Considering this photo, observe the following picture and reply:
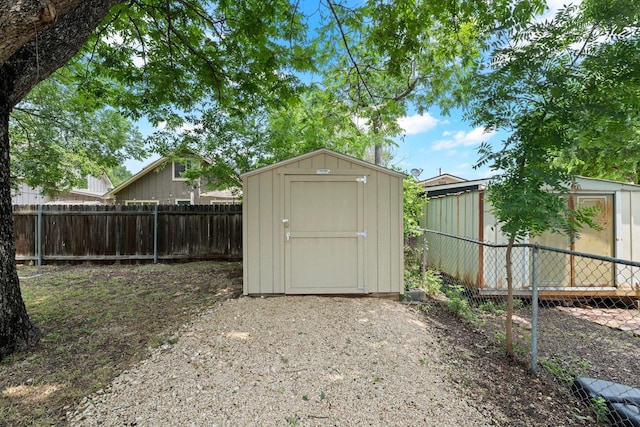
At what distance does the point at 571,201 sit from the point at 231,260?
7.65m

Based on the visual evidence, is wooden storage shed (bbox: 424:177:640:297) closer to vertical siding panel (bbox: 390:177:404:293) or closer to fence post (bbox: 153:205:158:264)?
vertical siding panel (bbox: 390:177:404:293)

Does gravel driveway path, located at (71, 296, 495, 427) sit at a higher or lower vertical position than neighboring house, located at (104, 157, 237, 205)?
lower

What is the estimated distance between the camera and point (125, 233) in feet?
26.7

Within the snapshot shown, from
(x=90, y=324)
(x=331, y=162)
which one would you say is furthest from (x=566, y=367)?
(x=90, y=324)

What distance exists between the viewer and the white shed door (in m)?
4.53

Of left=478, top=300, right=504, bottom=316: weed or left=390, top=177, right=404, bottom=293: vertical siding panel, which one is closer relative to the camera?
left=390, top=177, right=404, bottom=293: vertical siding panel

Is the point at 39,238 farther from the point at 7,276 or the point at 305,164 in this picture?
the point at 305,164

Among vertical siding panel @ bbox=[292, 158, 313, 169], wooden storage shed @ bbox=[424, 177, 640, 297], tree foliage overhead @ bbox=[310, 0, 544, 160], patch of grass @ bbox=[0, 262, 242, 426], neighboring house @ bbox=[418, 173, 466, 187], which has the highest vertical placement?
tree foliage overhead @ bbox=[310, 0, 544, 160]

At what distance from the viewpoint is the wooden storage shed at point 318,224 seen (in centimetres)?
452

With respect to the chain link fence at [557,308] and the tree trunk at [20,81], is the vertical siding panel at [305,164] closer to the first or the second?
the chain link fence at [557,308]

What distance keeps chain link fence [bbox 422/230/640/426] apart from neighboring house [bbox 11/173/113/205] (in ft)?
45.9

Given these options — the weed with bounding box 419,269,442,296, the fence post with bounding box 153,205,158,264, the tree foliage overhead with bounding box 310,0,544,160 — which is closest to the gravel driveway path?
the weed with bounding box 419,269,442,296

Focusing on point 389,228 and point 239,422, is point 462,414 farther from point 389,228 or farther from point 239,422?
point 389,228

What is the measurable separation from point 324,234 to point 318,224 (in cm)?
17
